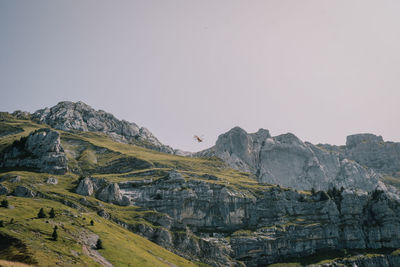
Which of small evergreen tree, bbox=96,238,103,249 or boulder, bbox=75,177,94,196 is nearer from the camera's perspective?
small evergreen tree, bbox=96,238,103,249

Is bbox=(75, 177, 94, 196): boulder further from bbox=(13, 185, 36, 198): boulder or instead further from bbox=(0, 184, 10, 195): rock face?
bbox=(0, 184, 10, 195): rock face

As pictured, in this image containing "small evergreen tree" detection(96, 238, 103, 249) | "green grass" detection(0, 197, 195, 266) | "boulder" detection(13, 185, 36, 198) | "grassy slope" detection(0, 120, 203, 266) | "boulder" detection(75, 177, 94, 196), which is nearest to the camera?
"grassy slope" detection(0, 120, 203, 266)

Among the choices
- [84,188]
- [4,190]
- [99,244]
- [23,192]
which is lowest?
[99,244]

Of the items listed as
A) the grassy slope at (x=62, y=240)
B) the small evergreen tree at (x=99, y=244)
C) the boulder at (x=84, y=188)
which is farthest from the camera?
the boulder at (x=84, y=188)

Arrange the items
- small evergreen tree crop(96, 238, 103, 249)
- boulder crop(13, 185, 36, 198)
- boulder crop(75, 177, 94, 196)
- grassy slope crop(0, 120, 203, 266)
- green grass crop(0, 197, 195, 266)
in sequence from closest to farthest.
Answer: grassy slope crop(0, 120, 203, 266)
green grass crop(0, 197, 195, 266)
small evergreen tree crop(96, 238, 103, 249)
boulder crop(13, 185, 36, 198)
boulder crop(75, 177, 94, 196)

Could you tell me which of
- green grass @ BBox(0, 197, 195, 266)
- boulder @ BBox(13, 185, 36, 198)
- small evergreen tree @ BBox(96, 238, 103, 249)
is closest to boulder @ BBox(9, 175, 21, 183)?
boulder @ BBox(13, 185, 36, 198)

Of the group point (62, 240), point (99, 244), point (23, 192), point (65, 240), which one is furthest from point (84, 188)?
point (62, 240)

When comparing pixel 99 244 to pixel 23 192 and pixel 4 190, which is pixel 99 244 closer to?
pixel 23 192

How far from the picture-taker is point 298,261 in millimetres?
198375

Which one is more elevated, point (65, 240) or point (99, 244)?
point (65, 240)

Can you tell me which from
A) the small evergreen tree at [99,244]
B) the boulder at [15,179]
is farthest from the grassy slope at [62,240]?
the boulder at [15,179]

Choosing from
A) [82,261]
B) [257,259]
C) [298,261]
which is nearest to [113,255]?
[82,261]

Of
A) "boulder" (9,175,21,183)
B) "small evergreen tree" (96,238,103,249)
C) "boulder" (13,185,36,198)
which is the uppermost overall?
"boulder" (9,175,21,183)

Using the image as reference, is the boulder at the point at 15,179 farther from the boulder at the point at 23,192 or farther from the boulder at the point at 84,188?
the boulder at the point at 84,188
